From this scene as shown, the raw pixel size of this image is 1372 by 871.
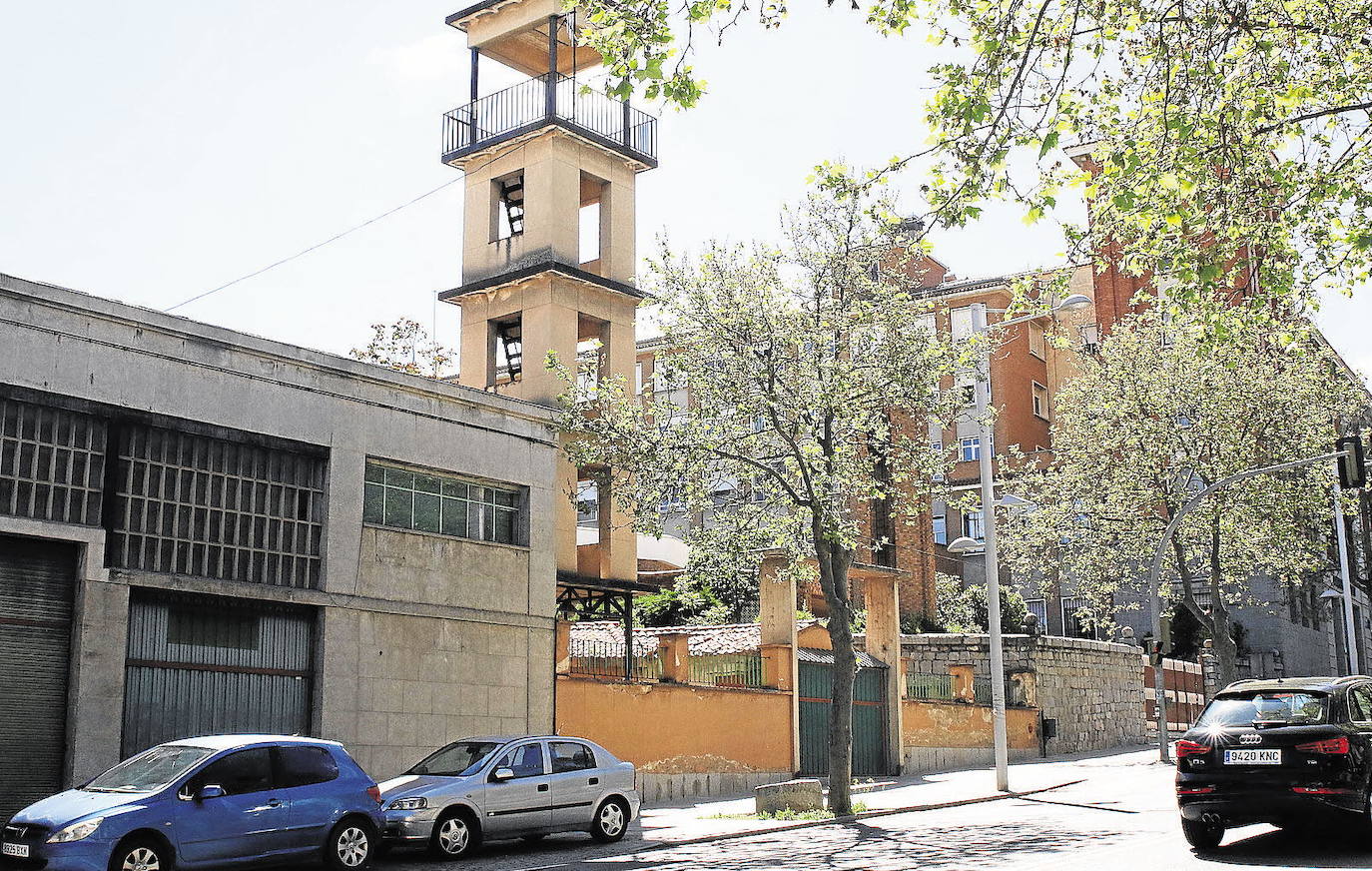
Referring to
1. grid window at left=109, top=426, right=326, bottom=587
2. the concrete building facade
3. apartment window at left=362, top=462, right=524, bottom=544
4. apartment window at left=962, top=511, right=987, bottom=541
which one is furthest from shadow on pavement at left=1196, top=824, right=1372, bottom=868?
apartment window at left=962, top=511, right=987, bottom=541

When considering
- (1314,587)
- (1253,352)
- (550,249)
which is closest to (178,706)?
(550,249)

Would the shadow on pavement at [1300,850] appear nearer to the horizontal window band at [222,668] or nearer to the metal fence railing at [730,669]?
the horizontal window band at [222,668]

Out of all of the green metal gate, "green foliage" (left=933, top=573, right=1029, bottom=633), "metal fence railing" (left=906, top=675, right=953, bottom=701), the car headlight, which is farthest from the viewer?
"green foliage" (left=933, top=573, right=1029, bottom=633)

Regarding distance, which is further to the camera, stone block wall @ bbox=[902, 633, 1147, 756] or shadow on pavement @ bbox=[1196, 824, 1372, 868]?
stone block wall @ bbox=[902, 633, 1147, 756]

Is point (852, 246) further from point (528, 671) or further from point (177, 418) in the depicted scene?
point (177, 418)

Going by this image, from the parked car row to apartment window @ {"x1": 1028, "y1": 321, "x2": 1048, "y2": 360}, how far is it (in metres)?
43.4

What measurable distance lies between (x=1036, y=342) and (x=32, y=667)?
48.4 meters

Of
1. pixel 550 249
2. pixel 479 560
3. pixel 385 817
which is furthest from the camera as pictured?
pixel 550 249

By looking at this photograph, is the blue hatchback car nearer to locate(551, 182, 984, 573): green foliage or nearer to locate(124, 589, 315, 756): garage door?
locate(124, 589, 315, 756): garage door

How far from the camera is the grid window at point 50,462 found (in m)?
14.9

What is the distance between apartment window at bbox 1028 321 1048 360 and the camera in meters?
56.5

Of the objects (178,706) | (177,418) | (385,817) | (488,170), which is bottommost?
(385,817)

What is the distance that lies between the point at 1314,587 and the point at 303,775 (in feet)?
172

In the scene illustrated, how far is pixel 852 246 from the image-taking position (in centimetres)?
2116
